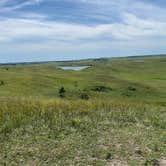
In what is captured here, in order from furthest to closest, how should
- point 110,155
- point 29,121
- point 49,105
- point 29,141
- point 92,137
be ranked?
point 49,105 → point 29,121 → point 92,137 → point 29,141 → point 110,155

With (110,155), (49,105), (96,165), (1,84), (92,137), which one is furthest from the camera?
(1,84)

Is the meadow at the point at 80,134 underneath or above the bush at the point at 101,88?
above

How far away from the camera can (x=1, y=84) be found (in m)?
63.8

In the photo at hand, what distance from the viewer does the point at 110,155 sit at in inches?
484

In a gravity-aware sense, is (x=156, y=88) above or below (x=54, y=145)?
below

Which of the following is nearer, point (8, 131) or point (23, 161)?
point (23, 161)

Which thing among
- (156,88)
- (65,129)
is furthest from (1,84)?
(65,129)

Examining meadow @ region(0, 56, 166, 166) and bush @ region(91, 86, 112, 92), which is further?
bush @ region(91, 86, 112, 92)

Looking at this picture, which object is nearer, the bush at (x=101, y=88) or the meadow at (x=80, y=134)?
the meadow at (x=80, y=134)

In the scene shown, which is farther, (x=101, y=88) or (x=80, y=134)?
(x=101, y=88)

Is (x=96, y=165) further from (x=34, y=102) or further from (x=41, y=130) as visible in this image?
(x=34, y=102)

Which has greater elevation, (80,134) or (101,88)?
(80,134)

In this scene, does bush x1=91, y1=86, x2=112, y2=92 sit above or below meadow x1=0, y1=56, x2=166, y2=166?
below

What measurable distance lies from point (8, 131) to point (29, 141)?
4.10 ft
